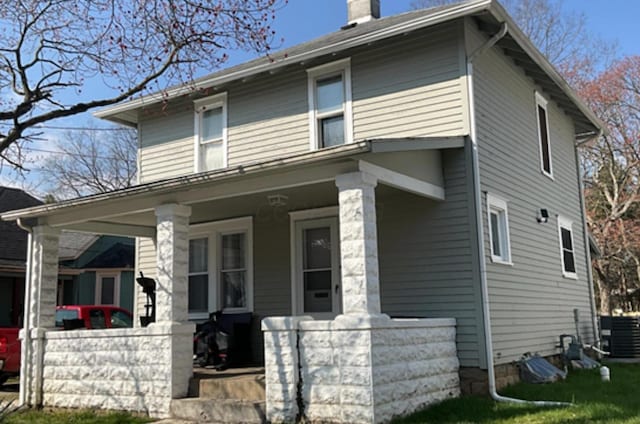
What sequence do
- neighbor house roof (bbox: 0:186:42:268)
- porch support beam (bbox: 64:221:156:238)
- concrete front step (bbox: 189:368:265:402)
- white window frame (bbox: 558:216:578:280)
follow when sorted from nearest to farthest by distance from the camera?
concrete front step (bbox: 189:368:265:402), porch support beam (bbox: 64:221:156:238), white window frame (bbox: 558:216:578:280), neighbor house roof (bbox: 0:186:42:268)

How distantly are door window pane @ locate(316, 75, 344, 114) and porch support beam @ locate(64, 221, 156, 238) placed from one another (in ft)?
12.9

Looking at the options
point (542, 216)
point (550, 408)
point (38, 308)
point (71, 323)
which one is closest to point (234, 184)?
point (38, 308)

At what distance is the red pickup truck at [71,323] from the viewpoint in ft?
36.4

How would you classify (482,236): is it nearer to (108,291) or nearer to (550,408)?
(550,408)

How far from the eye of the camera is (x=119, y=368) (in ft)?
27.9

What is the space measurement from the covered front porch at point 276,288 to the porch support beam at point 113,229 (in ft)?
0.08

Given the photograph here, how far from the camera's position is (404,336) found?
7.16 meters

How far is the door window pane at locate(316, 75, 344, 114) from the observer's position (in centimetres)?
1022

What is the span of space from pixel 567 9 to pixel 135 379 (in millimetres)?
23873

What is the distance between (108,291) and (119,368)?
12.7 metres

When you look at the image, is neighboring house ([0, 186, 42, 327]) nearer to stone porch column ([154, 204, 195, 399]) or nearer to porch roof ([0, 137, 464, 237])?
porch roof ([0, 137, 464, 237])

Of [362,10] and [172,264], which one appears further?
[362,10]

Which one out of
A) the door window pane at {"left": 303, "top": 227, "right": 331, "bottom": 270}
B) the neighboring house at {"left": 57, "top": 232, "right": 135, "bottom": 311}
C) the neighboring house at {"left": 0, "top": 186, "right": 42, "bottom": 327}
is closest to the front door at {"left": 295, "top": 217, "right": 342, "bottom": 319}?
the door window pane at {"left": 303, "top": 227, "right": 331, "bottom": 270}

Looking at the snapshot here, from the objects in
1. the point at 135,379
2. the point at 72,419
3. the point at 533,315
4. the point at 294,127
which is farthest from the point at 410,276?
the point at 72,419
